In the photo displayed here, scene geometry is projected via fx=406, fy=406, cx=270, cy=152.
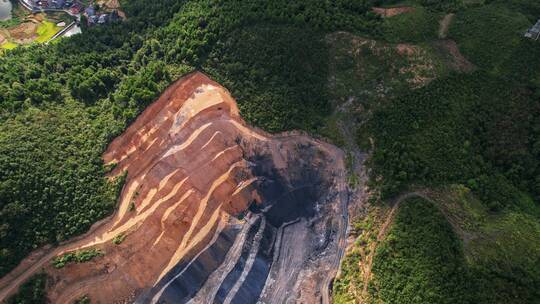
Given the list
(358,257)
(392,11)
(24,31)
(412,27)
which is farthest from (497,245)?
(24,31)

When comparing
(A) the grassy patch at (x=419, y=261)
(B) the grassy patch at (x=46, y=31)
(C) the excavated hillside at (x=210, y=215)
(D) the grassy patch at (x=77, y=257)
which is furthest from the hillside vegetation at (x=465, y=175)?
(B) the grassy patch at (x=46, y=31)

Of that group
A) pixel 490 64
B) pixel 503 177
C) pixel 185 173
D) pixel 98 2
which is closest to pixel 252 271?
pixel 185 173

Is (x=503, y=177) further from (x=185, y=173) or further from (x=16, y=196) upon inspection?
(x=16, y=196)

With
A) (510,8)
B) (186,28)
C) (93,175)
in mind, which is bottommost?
(93,175)

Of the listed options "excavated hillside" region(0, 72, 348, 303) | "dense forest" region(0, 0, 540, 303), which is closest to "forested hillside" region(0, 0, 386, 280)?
"dense forest" region(0, 0, 540, 303)

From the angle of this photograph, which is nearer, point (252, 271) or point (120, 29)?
point (252, 271)

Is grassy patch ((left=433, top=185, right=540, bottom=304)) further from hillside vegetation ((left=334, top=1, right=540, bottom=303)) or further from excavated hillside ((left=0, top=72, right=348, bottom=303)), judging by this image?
excavated hillside ((left=0, top=72, right=348, bottom=303))
